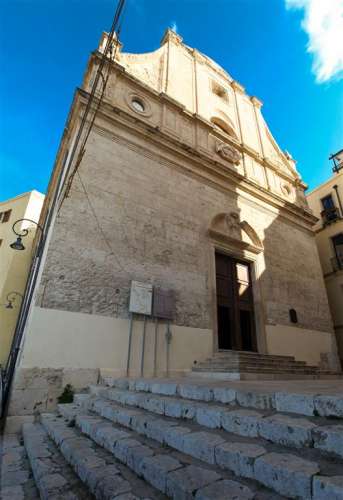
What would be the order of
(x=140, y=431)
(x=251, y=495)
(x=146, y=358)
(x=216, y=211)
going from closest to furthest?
(x=251, y=495) < (x=140, y=431) < (x=146, y=358) < (x=216, y=211)

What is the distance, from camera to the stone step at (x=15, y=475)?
2.06m

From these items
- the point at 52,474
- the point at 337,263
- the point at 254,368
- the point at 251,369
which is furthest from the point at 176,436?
the point at 337,263

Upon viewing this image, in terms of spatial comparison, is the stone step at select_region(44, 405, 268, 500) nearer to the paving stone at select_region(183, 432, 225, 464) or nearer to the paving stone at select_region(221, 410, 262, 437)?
the paving stone at select_region(183, 432, 225, 464)

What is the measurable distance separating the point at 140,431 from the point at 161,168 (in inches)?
276

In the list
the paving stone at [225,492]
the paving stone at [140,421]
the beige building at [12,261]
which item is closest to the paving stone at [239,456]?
the paving stone at [225,492]

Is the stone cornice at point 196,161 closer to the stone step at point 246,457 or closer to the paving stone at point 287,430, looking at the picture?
the stone step at point 246,457

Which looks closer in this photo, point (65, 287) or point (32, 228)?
point (65, 287)

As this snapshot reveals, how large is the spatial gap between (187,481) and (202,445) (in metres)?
0.33

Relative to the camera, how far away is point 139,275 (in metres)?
6.25

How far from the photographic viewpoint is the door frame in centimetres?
730

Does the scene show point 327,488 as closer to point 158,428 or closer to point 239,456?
point 239,456

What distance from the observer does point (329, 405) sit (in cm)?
171

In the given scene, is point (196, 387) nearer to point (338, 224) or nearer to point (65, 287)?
point (65, 287)

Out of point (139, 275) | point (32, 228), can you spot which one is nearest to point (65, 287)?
point (139, 275)
